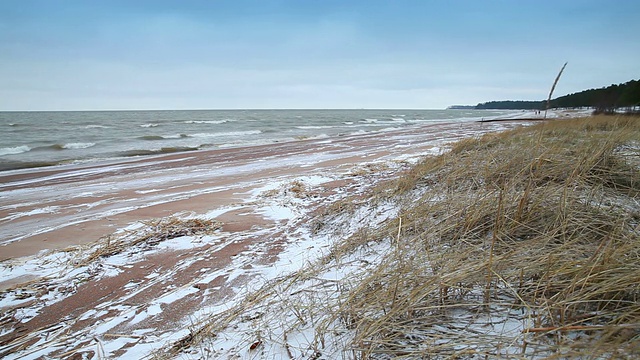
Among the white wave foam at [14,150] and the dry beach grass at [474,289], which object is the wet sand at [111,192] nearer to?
the dry beach grass at [474,289]

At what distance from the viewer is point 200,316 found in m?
2.40

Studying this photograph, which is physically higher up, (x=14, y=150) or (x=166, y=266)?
(x=14, y=150)

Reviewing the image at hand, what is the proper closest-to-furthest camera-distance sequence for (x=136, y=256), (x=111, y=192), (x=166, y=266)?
(x=166, y=266)
(x=136, y=256)
(x=111, y=192)

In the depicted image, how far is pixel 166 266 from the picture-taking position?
3367 millimetres

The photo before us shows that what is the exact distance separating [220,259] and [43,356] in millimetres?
1595

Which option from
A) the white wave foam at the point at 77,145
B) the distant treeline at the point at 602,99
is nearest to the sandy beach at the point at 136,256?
the distant treeline at the point at 602,99

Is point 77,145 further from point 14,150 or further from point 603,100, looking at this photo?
point 603,100

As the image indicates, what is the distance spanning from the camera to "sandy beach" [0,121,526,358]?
7.79ft

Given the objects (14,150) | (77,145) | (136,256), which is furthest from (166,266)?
(77,145)

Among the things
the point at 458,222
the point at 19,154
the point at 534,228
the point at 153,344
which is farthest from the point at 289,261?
the point at 19,154

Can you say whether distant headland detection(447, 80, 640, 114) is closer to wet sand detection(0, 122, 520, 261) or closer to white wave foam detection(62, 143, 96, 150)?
wet sand detection(0, 122, 520, 261)

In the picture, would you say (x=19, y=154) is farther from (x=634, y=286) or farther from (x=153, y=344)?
(x=634, y=286)

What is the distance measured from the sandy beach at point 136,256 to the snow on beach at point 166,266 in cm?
1

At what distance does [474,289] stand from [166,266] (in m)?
3.08
